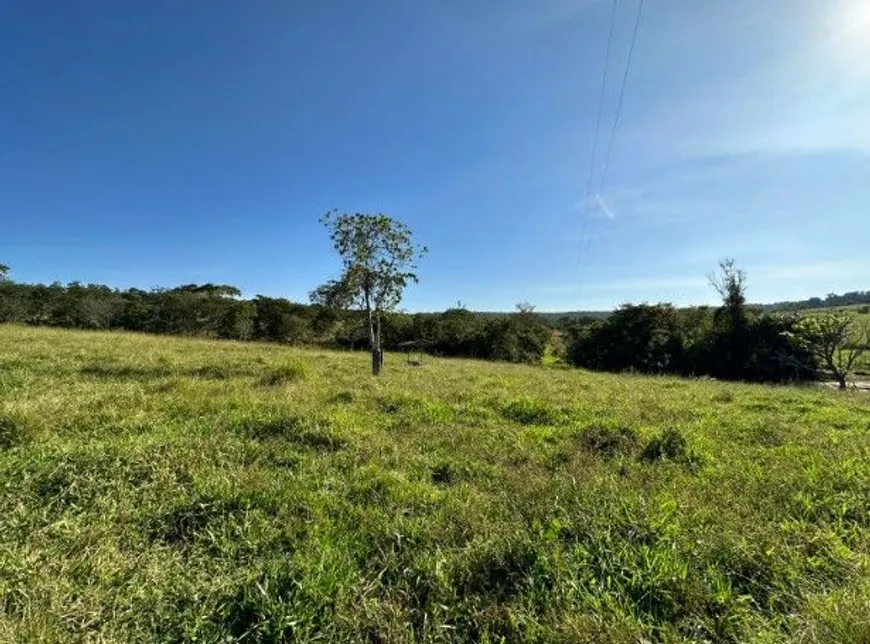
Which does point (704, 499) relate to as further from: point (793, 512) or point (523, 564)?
point (523, 564)

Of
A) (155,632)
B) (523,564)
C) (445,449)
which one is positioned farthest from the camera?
(445,449)

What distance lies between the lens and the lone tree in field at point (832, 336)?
27.7 meters

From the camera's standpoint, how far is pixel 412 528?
4.56 meters

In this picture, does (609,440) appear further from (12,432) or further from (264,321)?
(264,321)

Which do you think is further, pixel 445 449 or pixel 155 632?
pixel 445 449

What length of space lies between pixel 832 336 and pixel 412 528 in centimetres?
3238

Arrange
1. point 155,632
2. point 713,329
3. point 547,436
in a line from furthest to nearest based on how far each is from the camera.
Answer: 1. point 713,329
2. point 547,436
3. point 155,632

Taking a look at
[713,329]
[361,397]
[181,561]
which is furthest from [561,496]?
[713,329]

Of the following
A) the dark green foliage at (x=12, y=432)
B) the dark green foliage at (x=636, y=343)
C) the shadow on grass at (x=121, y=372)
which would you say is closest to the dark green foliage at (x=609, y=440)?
the dark green foliage at (x=12, y=432)

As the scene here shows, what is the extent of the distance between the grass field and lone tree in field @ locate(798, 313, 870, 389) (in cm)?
2393

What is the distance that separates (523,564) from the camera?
394cm

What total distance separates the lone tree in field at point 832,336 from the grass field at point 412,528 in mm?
23934

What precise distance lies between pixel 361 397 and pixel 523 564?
7690mm

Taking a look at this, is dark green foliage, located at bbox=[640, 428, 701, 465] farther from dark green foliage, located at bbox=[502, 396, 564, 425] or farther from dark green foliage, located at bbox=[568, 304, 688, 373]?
dark green foliage, located at bbox=[568, 304, 688, 373]
